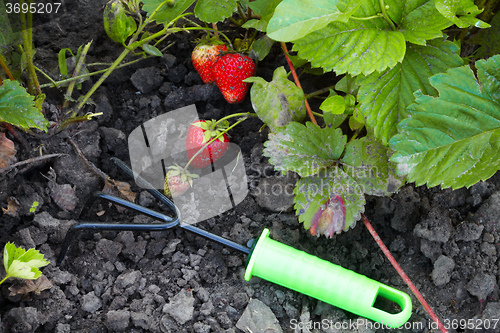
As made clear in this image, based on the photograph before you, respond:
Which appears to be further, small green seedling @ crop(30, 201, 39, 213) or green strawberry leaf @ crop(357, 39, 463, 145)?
small green seedling @ crop(30, 201, 39, 213)

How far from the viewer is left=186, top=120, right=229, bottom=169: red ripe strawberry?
126cm

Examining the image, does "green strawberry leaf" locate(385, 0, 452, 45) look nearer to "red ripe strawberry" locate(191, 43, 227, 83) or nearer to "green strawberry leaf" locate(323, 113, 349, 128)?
"green strawberry leaf" locate(323, 113, 349, 128)

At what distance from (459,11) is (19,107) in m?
1.09

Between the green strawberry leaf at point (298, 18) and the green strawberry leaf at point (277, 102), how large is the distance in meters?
0.36

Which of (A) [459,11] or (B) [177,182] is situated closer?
(A) [459,11]

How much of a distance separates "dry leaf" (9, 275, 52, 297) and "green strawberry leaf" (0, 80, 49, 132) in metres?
0.37

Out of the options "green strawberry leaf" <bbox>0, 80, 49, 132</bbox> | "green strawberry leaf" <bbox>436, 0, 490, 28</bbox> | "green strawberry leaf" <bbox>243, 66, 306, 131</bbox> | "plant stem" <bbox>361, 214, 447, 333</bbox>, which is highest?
"green strawberry leaf" <bbox>436, 0, 490, 28</bbox>

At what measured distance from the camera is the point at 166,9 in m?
1.21

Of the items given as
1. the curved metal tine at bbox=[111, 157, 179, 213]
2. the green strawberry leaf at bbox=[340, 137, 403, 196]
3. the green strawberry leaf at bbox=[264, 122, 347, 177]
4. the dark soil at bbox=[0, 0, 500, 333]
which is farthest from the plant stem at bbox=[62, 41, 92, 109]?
the green strawberry leaf at bbox=[340, 137, 403, 196]

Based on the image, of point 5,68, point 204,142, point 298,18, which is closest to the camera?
point 298,18

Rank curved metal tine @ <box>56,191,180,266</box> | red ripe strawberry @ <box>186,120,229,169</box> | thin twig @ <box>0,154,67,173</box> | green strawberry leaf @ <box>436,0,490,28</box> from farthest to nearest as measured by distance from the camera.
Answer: red ripe strawberry @ <box>186,120,229,169</box> → thin twig @ <box>0,154,67,173</box> → curved metal tine @ <box>56,191,180,266</box> → green strawberry leaf @ <box>436,0,490,28</box>

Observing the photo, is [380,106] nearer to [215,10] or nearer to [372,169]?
[372,169]

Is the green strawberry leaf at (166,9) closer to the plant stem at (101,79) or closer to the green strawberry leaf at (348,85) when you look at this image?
the plant stem at (101,79)

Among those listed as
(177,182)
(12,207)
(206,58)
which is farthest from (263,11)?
(12,207)
